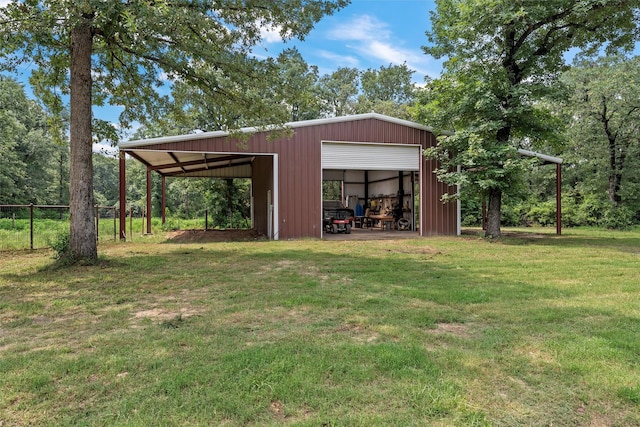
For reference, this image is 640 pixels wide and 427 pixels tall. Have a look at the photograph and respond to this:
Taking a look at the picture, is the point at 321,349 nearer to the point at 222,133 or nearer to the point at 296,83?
the point at 296,83

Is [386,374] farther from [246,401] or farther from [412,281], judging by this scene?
[412,281]

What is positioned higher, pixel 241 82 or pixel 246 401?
pixel 241 82

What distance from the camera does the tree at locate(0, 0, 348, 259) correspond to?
6422 millimetres

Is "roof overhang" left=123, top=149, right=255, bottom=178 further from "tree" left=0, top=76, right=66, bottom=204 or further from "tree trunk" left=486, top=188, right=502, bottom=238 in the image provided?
"tree" left=0, top=76, right=66, bottom=204

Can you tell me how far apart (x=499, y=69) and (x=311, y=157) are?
669 cm

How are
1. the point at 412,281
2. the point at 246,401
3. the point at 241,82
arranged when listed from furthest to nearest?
the point at 241,82 → the point at 412,281 → the point at 246,401

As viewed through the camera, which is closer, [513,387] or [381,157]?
[513,387]

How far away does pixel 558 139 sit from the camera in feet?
43.4

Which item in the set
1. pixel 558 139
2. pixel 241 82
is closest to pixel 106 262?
pixel 241 82

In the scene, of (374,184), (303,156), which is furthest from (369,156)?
(374,184)

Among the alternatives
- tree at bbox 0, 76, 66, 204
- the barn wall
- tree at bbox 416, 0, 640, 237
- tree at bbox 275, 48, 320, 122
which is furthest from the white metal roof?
tree at bbox 0, 76, 66, 204

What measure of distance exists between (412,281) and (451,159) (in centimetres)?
895

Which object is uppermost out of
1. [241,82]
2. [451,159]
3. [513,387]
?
[241,82]

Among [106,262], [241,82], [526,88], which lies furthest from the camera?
[526,88]
